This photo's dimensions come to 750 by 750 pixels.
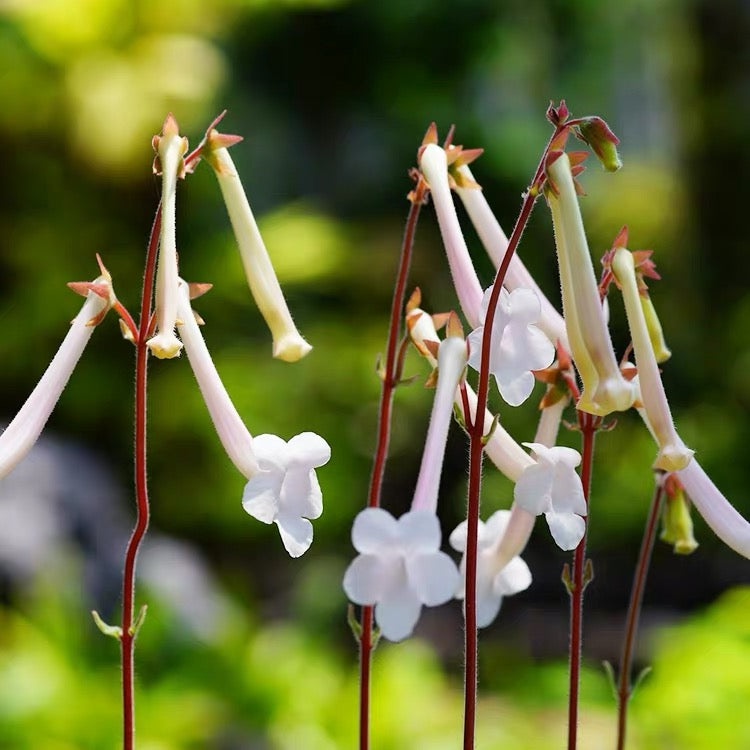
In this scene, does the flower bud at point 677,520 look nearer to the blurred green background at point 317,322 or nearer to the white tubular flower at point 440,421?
the white tubular flower at point 440,421

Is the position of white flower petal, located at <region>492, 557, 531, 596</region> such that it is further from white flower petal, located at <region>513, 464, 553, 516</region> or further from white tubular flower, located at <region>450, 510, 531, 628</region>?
white flower petal, located at <region>513, 464, 553, 516</region>

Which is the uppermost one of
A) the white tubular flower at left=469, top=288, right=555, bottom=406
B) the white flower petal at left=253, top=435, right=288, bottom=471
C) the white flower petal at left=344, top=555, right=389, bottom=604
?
the white tubular flower at left=469, top=288, right=555, bottom=406

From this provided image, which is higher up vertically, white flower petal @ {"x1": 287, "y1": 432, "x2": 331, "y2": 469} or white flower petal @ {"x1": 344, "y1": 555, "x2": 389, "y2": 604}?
white flower petal @ {"x1": 287, "y1": 432, "x2": 331, "y2": 469}

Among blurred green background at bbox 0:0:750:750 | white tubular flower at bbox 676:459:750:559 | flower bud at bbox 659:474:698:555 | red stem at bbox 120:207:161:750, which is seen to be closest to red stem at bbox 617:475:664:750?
flower bud at bbox 659:474:698:555

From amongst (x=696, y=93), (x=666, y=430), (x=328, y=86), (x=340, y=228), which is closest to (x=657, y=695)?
(x=666, y=430)

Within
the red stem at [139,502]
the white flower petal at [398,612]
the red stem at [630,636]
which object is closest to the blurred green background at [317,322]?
the red stem at [630,636]

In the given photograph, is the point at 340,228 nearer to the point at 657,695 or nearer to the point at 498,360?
the point at 657,695

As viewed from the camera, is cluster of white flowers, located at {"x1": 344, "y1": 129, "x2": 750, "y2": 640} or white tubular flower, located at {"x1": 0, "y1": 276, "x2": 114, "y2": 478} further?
white tubular flower, located at {"x1": 0, "y1": 276, "x2": 114, "y2": 478}

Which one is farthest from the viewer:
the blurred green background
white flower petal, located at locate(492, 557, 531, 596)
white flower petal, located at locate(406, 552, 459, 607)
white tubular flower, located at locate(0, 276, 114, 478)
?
the blurred green background

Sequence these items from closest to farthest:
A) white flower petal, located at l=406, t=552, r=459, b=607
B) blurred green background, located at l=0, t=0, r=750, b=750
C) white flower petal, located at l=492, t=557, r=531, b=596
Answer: white flower petal, located at l=406, t=552, r=459, b=607 < white flower petal, located at l=492, t=557, r=531, b=596 < blurred green background, located at l=0, t=0, r=750, b=750
